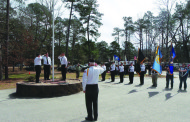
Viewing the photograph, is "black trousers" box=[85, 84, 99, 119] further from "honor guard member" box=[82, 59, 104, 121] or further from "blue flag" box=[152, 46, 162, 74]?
"blue flag" box=[152, 46, 162, 74]

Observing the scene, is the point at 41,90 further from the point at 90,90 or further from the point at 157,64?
the point at 157,64

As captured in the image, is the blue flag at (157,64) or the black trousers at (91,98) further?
the blue flag at (157,64)

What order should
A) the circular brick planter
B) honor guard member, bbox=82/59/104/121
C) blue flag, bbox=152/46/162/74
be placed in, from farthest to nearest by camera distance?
blue flag, bbox=152/46/162/74, the circular brick planter, honor guard member, bbox=82/59/104/121

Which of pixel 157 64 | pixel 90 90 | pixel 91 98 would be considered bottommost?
pixel 91 98

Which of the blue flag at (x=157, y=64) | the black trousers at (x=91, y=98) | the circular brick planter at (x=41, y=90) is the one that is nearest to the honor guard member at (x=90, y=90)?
the black trousers at (x=91, y=98)

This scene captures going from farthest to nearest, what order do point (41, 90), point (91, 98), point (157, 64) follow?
point (157, 64) < point (41, 90) < point (91, 98)

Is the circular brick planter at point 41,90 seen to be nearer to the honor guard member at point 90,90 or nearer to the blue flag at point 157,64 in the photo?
the honor guard member at point 90,90

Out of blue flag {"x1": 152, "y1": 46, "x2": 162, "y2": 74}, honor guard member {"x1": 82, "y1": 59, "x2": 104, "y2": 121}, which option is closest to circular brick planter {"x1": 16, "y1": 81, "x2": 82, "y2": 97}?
honor guard member {"x1": 82, "y1": 59, "x2": 104, "y2": 121}

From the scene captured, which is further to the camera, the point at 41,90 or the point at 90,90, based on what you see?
the point at 41,90

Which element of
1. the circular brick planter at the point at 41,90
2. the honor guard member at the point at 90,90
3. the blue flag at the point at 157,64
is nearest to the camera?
the honor guard member at the point at 90,90

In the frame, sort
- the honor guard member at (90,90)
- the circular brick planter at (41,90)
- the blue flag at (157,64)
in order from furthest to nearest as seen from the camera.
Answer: the blue flag at (157,64) < the circular brick planter at (41,90) < the honor guard member at (90,90)

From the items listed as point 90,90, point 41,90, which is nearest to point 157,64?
point 90,90

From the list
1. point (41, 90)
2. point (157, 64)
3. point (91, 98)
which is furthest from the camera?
point (157, 64)

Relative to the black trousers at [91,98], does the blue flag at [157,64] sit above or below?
above
